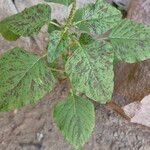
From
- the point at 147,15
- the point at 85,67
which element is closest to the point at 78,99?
the point at 85,67

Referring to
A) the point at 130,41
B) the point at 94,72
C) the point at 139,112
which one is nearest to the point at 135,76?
the point at 139,112

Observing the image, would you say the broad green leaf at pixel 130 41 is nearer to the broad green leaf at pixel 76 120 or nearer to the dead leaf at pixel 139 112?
the broad green leaf at pixel 76 120

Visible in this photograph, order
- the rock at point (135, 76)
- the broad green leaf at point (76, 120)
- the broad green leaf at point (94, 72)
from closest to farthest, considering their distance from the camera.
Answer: the broad green leaf at point (94, 72) < the broad green leaf at point (76, 120) < the rock at point (135, 76)

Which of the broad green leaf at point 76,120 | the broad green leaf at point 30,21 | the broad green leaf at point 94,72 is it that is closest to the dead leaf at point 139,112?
the broad green leaf at point 76,120

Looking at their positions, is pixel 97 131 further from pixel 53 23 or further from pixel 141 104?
pixel 53 23

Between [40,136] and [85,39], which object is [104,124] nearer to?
[40,136]

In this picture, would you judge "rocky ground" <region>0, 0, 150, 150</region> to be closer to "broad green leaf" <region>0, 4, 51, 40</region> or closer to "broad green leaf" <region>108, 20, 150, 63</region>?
"broad green leaf" <region>108, 20, 150, 63</region>
